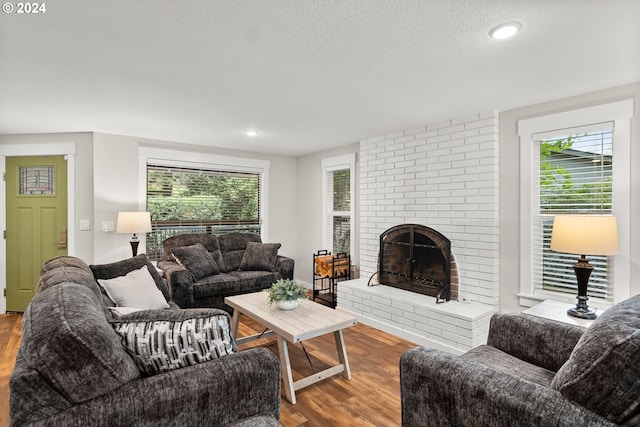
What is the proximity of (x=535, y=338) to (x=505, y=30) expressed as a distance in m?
1.68

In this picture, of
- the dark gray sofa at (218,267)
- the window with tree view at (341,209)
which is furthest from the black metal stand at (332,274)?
the dark gray sofa at (218,267)

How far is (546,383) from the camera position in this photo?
5.31 feet

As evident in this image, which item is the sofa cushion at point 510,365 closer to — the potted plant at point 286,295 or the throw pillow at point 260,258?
the potted plant at point 286,295

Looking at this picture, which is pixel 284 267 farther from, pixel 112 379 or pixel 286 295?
pixel 112 379

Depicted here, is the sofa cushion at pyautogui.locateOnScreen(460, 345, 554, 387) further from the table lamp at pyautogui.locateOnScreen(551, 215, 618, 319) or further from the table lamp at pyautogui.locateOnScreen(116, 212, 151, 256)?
the table lamp at pyautogui.locateOnScreen(116, 212, 151, 256)

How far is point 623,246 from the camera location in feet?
8.30

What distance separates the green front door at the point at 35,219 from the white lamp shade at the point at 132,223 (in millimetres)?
851

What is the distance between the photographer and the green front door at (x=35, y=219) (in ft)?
13.7

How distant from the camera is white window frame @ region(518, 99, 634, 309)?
2.52m

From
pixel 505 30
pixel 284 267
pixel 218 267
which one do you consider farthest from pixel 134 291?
pixel 505 30

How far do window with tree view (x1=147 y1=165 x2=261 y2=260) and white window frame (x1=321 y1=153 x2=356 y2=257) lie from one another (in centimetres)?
111

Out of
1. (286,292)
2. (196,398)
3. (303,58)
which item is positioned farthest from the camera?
(286,292)

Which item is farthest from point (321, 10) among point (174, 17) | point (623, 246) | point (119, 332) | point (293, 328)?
point (623, 246)

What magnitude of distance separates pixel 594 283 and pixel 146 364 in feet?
10.5
